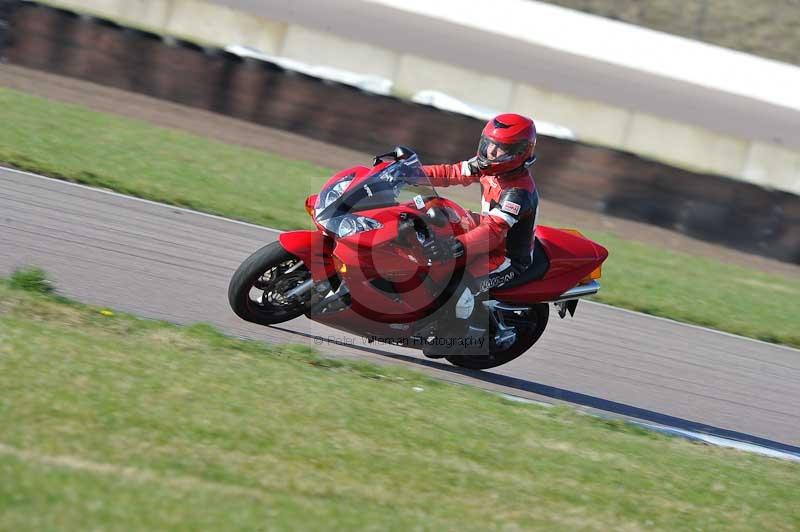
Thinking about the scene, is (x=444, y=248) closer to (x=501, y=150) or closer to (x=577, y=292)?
(x=501, y=150)

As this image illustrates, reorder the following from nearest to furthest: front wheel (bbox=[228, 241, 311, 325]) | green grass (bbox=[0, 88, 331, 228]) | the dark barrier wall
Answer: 1. front wheel (bbox=[228, 241, 311, 325])
2. green grass (bbox=[0, 88, 331, 228])
3. the dark barrier wall

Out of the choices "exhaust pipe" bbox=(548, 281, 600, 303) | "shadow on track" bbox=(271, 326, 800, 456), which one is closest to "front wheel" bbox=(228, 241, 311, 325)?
"shadow on track" bbox=(271, 326, 800, 456)

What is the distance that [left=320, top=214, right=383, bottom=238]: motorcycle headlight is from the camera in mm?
6203

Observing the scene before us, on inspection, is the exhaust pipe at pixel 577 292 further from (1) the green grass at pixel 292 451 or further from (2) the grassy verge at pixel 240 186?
(2) the grassy verge at pixel 240 186

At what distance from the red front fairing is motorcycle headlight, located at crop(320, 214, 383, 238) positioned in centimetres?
125

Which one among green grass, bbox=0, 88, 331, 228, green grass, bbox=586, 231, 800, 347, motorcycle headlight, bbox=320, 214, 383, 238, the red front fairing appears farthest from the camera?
green grass, bbox=0, 88, 331, 228

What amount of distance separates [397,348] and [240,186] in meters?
5.47

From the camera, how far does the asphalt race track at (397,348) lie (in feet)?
23.6

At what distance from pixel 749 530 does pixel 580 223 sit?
9.93 meters

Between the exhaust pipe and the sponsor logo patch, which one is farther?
the exhaust pipe

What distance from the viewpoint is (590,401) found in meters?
7.27

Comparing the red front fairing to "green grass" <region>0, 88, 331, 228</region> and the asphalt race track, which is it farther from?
"green grass" <region>0, 88, 331, 228</region>

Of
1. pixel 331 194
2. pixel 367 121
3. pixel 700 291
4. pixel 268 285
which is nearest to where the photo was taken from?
pixel 331 194

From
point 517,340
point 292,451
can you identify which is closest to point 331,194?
point 517,340
